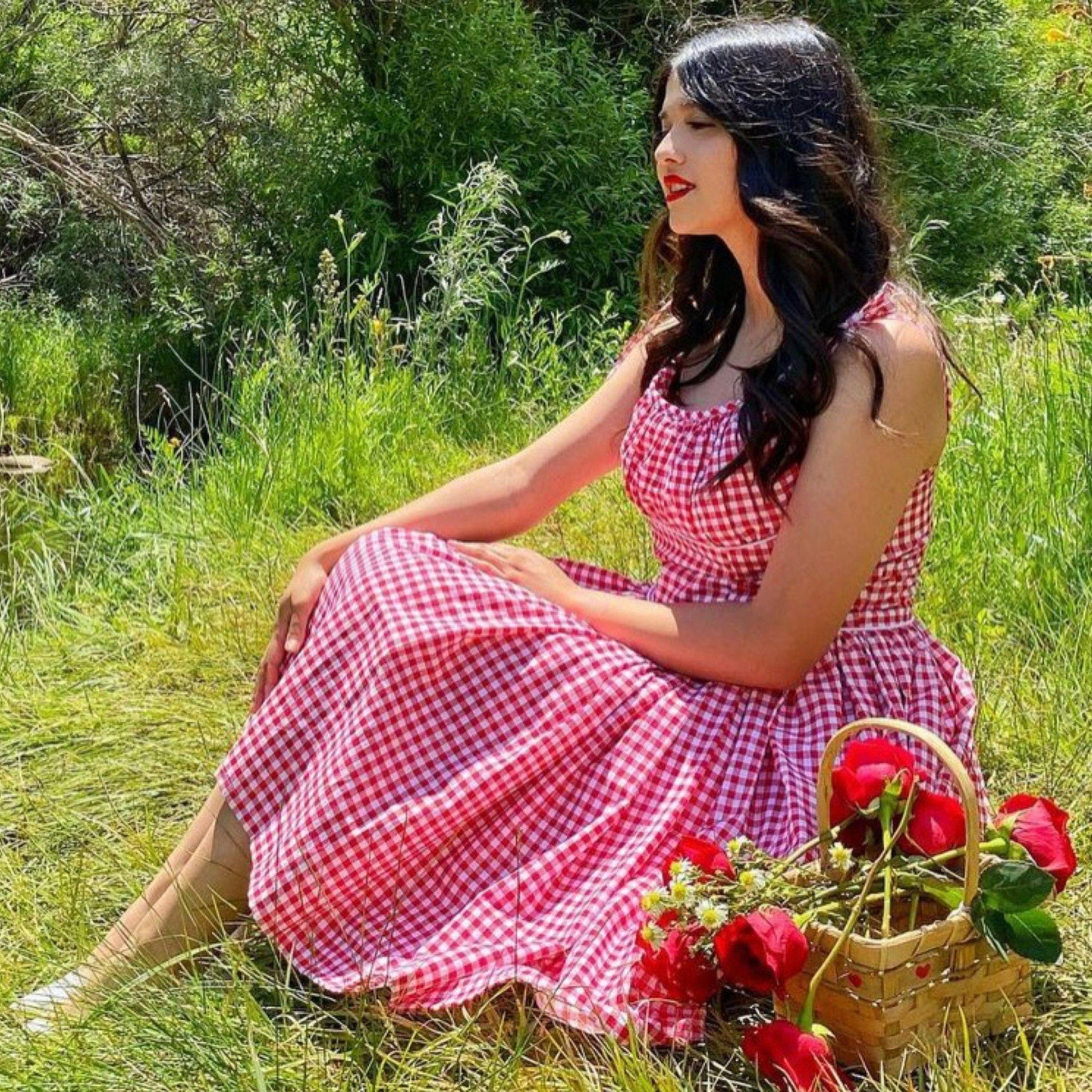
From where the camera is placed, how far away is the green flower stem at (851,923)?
1.64 metres

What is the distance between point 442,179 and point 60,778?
154 inches

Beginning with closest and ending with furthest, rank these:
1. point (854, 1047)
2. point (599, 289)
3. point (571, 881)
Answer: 1. point (854, 1047)
2. point (571, 881)
3. point (599, 289)

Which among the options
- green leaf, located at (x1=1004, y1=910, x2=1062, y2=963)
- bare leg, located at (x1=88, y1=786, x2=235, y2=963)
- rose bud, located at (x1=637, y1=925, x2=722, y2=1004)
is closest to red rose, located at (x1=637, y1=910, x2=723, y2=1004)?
rose bud, located at (x1=637, y1=925, x2=722, y2=1004)

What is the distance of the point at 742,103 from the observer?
2.11 metres

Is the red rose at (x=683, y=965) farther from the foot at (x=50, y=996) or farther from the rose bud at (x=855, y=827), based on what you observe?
the foot at (x=50, y=996)

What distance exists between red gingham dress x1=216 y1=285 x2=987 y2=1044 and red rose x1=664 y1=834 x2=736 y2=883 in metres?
0.15

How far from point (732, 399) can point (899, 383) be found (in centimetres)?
27

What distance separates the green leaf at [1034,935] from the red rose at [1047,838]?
7 cm

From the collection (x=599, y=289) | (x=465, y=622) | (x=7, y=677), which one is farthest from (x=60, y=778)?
(x=599, y=289)

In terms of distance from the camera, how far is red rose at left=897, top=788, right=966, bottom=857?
1.72 m

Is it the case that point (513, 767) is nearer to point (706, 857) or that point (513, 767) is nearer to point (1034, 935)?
point (706, 857)

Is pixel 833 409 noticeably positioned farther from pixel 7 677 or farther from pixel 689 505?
pixel 7 677

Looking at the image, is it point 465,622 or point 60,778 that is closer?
point 465,622

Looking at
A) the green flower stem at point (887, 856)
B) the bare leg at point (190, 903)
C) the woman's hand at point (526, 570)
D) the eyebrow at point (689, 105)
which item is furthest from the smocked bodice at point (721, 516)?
the bare leg at point (190, 903)
